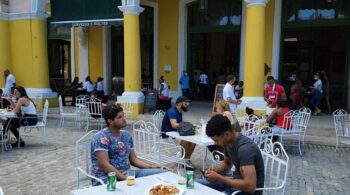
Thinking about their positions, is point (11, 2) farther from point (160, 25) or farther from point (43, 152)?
point (43, 152)

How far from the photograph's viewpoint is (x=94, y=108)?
9234 millimetres

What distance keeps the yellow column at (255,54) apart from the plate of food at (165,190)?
675 centimetres

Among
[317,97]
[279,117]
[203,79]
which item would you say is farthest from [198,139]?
[203,79]

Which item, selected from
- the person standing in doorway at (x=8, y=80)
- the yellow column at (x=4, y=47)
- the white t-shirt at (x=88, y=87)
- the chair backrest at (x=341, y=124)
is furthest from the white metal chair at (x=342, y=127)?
the yellow column at (x=4, y=47)

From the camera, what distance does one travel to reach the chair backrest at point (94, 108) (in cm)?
917

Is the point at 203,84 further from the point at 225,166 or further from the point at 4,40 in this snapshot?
the point at 225,166

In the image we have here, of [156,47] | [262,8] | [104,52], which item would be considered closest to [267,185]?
[262,8]

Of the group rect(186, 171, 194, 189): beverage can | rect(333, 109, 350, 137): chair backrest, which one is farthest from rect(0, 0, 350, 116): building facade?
rect(186, 171, 194, 189): beverage can

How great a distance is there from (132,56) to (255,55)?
386 centimetres

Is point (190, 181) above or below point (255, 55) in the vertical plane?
below

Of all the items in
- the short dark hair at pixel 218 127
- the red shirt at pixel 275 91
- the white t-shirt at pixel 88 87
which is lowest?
the white t-shirt at pixel 88 87

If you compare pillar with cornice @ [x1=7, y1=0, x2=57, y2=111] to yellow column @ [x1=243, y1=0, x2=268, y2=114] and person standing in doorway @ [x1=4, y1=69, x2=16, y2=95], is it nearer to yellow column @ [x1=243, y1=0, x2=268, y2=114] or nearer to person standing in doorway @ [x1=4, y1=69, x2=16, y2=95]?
person standing in doorway @ [x1=4, y1=69, x2=16, y2=95]

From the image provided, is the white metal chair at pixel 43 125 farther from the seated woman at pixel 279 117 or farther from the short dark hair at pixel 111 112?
the seated woman at pixel 279 117

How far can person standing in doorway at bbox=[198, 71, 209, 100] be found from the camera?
14.0 metres
